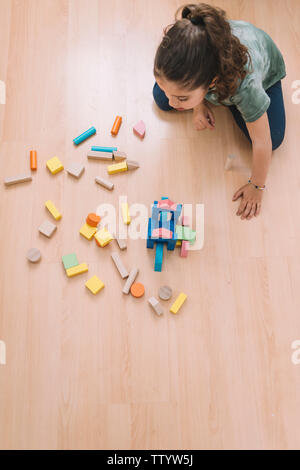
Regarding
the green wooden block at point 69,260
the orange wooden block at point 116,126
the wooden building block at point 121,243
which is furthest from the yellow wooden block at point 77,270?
the orange wooden block at point 116,126

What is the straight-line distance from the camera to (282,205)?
1.24m

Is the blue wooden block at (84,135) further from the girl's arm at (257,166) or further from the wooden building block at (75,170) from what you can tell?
the girl's arm at (257,166)

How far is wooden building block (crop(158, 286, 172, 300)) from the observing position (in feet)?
3.64

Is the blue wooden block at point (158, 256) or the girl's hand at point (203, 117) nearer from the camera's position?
the blue wooden block at point (158, 256)

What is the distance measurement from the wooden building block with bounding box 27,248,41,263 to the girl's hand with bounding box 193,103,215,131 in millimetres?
634

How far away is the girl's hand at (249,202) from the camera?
1.21m

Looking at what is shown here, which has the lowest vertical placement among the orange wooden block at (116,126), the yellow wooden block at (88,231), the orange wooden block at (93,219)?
the yellow wooden block at (88,231)

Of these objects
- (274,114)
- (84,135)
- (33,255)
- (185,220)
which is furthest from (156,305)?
(274,114)

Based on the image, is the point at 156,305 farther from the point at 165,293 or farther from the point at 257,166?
the point at 257,166

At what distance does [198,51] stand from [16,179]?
66 centimetres

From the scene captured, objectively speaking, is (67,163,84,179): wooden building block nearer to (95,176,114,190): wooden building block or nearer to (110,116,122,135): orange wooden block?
(95,176,114,190): wooden building block

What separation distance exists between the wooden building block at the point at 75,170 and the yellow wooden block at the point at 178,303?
0.48m

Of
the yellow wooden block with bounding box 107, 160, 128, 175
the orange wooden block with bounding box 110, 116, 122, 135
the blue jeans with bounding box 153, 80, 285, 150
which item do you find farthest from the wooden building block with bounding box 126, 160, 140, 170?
the blue jeans with bounding box 153, 80, 285, 150
